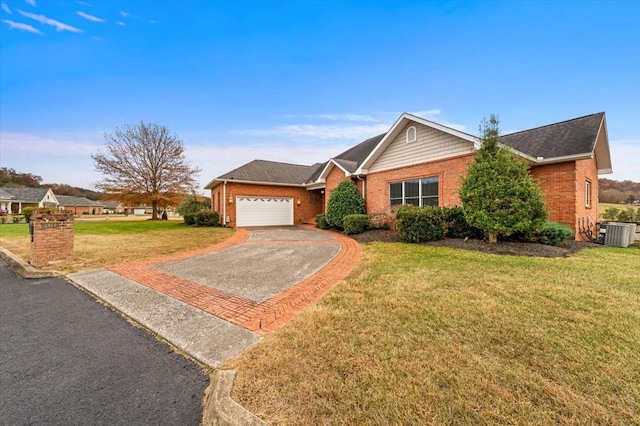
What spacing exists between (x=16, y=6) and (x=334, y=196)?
44.7 ft

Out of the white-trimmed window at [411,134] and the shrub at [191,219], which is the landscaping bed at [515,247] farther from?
the shrub at [191,219]

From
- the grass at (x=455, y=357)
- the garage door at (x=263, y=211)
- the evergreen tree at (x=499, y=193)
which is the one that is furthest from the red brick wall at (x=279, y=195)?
the grass at (x=455, y=357)

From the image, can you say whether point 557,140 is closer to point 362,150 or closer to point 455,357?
point 362,150

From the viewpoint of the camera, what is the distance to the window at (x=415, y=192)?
431 inches

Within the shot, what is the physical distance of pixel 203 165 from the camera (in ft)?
89.4

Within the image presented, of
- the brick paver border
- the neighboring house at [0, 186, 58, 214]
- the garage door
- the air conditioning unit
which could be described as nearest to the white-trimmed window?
the brick paver border

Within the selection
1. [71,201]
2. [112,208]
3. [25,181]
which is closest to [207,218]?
[71,201]

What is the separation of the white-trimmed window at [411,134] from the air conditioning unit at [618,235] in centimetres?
855

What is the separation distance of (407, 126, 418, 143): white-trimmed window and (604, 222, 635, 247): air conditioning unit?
336 inches

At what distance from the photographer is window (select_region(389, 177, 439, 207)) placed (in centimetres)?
1094

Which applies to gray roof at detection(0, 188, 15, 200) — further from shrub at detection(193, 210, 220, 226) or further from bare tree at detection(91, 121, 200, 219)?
shrub at detection(193, 210, 220, 226)

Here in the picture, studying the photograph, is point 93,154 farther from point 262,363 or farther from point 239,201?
point 262,363

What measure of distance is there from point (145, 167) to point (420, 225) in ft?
87.5

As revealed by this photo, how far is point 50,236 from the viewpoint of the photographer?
21.5ft
